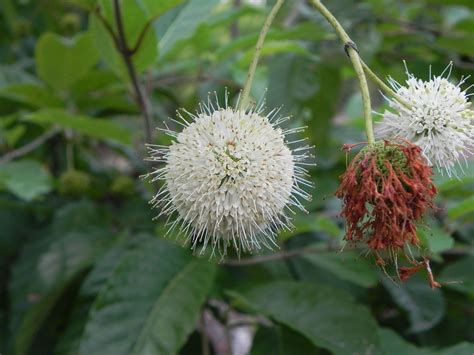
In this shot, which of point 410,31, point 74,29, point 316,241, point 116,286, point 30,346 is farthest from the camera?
point 74,29

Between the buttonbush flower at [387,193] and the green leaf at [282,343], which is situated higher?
the buttonbush flower at [387,193]

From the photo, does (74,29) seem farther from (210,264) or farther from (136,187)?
(210,264)

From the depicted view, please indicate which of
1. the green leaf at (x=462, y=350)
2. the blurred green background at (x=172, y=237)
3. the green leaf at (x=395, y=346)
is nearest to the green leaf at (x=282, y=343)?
the blurred green background at (x=172, y=237)

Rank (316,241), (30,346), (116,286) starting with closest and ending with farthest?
1. (116,286)
2. (30,346)
3. (316,241)

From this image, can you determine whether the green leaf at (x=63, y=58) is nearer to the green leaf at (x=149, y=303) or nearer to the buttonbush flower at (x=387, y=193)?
the green leaf at (x=149, y=303)

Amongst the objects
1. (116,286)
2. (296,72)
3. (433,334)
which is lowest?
(433,334)

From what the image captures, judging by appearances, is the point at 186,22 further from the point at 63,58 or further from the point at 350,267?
the point at 350,267

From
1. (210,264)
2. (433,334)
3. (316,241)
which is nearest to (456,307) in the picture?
(433,334)
